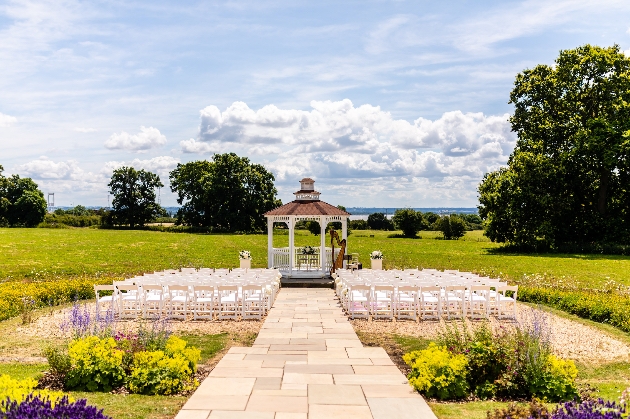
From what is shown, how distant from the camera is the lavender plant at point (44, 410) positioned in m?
3.71

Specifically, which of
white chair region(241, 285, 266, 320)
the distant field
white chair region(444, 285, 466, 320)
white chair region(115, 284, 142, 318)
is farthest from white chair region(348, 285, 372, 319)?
the distant field

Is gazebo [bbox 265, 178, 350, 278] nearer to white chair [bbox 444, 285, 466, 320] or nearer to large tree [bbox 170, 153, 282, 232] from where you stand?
white chair [bbox 444, 285, 466, 320]

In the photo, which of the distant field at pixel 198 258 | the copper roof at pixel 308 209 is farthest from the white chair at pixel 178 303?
the distant field at pixel 198 258

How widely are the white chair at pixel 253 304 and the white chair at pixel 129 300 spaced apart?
7.57ft

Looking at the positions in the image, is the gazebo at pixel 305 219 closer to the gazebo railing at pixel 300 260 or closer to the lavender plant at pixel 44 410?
the gazebo railing at pixel 300 260

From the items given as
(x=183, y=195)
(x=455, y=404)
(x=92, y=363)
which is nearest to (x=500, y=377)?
(x=455, y=404)

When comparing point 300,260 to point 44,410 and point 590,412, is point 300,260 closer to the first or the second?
→ point 590,412

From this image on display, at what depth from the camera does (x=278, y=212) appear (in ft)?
58.0

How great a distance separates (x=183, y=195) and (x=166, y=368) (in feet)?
182

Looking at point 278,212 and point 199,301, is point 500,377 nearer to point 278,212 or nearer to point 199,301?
point 199,301

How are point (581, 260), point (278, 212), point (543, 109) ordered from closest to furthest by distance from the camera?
point (278, 212) < point (581, 260) < point (543, 109)

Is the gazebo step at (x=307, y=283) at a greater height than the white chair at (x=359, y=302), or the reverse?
the white chair at (x=359, y=302)

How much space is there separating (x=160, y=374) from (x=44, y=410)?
83.8 inches

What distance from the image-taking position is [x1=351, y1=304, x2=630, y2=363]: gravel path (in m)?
8.13
